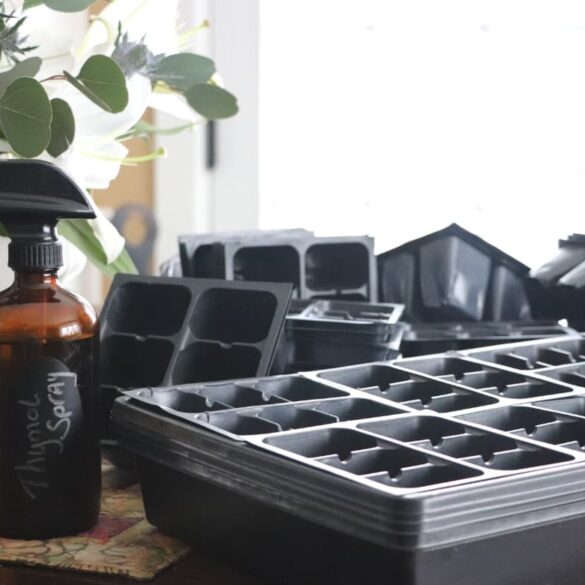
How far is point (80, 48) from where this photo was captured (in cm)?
85

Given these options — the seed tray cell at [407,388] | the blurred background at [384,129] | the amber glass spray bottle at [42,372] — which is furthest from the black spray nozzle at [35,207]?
the blurred background at [384,129]

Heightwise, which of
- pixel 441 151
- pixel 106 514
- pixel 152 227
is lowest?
pixel 106 514

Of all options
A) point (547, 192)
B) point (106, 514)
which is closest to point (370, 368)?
point (106, 514)

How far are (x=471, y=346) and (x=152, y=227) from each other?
86 cm

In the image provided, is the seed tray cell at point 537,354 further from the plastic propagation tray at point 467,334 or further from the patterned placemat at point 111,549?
the patterned placemat at point 111,549

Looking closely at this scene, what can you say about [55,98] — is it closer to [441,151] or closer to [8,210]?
[8,210]

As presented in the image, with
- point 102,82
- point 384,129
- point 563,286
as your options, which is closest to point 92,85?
point 102,82

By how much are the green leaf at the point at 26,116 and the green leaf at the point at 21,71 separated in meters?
0.04

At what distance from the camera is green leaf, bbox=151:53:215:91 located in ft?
2.98

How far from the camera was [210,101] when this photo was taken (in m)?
0.96

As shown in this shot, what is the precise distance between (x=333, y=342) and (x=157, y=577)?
277mm

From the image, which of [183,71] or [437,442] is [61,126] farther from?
[437,442]

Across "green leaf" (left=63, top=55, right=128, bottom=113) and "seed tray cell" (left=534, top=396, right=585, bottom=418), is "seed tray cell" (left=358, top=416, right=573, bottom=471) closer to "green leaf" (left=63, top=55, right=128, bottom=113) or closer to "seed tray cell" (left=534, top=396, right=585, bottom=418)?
"seed tray cell" (left=534, top=396, right=585, bottom=418)

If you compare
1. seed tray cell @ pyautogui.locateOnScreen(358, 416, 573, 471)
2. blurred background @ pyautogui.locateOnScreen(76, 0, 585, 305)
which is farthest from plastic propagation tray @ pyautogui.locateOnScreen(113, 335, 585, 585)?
blurred background @ pyautogui.locateOnScreen(76, 0, 585, 305)
